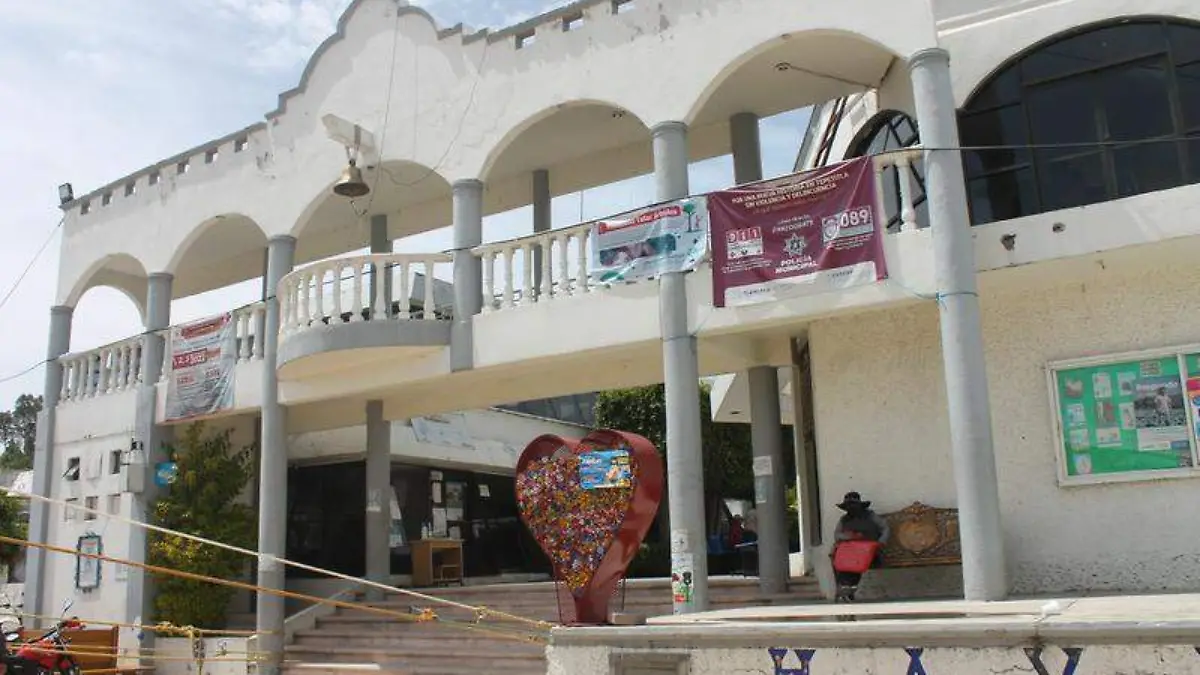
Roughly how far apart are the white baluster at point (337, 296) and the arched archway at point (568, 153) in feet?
7.08

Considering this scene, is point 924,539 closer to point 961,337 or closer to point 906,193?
point 961,337

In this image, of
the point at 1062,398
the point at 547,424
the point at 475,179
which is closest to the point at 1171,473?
the point at 1062,398

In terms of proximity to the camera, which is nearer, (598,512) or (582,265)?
(598,512)

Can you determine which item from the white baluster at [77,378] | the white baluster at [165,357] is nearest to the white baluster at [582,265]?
the white baluster at [165,357]

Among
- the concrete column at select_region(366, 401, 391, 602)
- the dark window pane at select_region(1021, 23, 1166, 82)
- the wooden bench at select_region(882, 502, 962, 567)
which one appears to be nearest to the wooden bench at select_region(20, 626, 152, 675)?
the concrete column at select_region(366, 401, 391, 602)

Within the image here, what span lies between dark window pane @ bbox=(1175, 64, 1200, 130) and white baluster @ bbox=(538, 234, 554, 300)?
6.66 metres

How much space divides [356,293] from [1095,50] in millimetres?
8732

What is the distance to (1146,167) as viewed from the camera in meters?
10.7

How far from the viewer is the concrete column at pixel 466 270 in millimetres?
13159

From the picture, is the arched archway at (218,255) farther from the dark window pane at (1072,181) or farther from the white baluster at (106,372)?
the dark window pane at (1072,181)

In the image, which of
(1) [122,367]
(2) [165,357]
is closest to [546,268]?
(2) [165,357]

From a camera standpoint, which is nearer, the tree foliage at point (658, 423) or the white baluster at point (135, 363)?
the white baluster at point (135, 363)

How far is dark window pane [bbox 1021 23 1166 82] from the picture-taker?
426 inches

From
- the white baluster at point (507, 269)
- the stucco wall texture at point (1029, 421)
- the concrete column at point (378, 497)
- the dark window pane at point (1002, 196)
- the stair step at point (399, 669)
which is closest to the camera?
the stucco wall texture at point (1029, 421)
